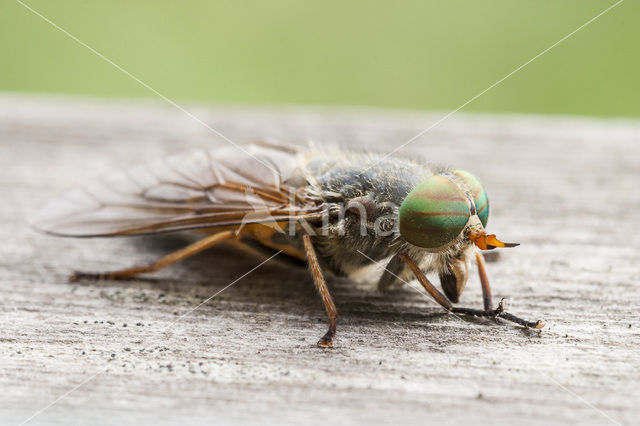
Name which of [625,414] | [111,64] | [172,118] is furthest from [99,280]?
[111,64]

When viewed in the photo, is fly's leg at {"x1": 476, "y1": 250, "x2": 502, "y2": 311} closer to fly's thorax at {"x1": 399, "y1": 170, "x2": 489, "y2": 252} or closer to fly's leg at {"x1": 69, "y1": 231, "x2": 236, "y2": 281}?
fly's thorax at {"x1": 399, "y1": 170, "x2": 489, "y2": 252}

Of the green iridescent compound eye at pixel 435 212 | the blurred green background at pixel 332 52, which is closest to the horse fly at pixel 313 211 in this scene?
the green iridescent compound eye at pixel 435 212

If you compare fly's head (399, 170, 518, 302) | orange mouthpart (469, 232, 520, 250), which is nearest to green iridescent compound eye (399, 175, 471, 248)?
fly's head (399, 170, 518, 302)

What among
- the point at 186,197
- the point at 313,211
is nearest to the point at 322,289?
the point at 313,211

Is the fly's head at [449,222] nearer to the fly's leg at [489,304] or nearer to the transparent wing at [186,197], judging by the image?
the fly's leg at [489,304]

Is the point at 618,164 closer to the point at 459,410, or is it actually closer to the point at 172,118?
the point at 459,410

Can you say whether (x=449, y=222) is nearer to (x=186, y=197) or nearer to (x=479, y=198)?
(x=479, y=198)
